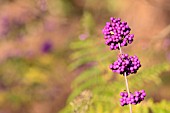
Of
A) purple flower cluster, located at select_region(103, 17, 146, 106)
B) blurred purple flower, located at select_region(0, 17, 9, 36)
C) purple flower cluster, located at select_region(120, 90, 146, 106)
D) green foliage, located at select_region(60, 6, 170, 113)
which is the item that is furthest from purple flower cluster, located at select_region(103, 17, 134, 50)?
blurred purple flower, located at select_region(0, 17, 9, 36)

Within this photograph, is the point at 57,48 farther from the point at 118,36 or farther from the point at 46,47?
the point at 118,36

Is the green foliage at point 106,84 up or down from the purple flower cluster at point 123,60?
up

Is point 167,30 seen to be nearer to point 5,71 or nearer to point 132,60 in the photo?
point 132,60

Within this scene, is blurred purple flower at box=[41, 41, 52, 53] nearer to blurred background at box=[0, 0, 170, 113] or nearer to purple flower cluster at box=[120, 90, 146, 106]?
blurred background at box=[0, 0, 170, 113]

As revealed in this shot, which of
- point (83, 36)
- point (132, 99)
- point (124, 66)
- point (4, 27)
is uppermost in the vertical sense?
point (4, 27)

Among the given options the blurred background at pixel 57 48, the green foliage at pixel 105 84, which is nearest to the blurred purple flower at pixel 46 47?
the blurred background at pixel 57 48

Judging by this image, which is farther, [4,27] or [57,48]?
[57,48]

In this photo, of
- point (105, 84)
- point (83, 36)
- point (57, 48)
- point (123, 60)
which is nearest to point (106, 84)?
point (105, 84)

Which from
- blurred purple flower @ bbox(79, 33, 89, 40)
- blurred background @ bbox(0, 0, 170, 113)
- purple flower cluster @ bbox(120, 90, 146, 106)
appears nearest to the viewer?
purple flower cluster @ bbox(120, 90, 146, 106)

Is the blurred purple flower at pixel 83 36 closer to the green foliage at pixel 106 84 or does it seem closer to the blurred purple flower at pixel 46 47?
Answer: the green foliage at pixel 106 84

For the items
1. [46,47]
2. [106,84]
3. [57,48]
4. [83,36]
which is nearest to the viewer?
[106,84]

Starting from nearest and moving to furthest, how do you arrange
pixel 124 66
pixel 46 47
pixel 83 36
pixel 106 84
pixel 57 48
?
pixel 124 66 < pixel 106 84 < pixel 83 36 < pixel 46 47 < pixel 57 48

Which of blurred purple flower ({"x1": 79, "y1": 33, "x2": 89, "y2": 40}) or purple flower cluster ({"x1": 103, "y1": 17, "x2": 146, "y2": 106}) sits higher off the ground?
blurred purple flower ({"x1": 79, "y1": 33, "x2": 89, "y2": 40})
